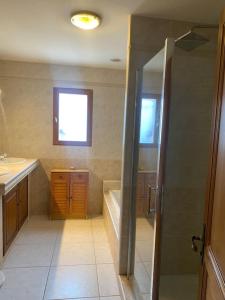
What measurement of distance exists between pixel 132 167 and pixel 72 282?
1202 mm

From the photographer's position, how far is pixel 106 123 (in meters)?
3.90

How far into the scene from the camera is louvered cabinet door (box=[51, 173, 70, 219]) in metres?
3.62

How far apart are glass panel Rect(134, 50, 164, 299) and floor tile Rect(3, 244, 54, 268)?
1047 mm

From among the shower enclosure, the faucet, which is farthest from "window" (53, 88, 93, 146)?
the shower enclosure

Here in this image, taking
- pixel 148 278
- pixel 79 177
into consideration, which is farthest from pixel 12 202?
pixel 148 278

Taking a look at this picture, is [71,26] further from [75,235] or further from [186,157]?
[75,235]

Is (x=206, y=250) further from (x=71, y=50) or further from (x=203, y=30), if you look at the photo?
(x=71, y=50)

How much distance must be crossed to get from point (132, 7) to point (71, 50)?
128cm

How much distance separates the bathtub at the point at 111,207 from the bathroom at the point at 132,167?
0.13ft

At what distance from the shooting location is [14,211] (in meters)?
2.91

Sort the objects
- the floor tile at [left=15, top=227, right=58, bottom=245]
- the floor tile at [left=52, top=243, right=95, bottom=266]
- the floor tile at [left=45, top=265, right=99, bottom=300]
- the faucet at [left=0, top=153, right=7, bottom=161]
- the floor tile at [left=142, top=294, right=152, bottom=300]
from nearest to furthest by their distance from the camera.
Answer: the floor tile at [left=142, top=294, right=152, bottom=300]
the floor tile at [left=45, top=265, right=99, bottom=300]
the floor tile at [left=52, top=243, right=95, bottom=266]
the floor tile at [left=15, top=227, right=58, bottom=245]
the faucet at [left=0, top=153, right=7, bottom=161]

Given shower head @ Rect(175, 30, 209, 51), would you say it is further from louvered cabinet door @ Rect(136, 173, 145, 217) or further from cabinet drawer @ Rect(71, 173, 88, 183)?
cabinet drawer @ Rect(71, 173, 88, 183)

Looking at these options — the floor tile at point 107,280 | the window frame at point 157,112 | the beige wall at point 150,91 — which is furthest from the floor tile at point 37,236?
the window frame at point 157,112

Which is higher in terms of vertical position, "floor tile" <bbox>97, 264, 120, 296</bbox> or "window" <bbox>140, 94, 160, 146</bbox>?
"window" <bbox>140, 94, 160, 146</bbox>
